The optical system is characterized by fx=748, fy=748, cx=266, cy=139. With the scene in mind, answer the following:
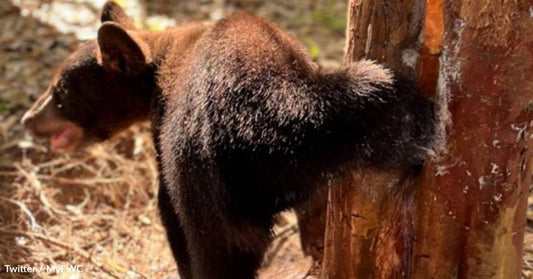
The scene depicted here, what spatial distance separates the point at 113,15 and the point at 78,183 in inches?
58.1

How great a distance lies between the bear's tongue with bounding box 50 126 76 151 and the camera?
211 inches

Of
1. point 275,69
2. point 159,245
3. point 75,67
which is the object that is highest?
point 75,67

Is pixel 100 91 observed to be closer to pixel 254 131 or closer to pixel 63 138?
pixel 63 138

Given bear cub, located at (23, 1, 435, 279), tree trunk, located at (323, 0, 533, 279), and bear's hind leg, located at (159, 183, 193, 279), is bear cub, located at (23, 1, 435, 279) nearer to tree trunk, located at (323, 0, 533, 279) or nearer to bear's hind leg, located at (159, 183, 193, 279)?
bear's hind leg, located at (159, 183, 193, 279)

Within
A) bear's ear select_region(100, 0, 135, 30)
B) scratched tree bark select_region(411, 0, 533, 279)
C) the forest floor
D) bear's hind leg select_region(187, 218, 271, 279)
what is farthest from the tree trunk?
bear's ear select_region(100, 0, 135, 30)

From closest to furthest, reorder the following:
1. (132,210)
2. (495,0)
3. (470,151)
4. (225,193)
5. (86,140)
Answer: (495,0) < (470,151) < (225,193) < (86,140) < (132,210)

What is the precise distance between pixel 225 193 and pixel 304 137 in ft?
1.81

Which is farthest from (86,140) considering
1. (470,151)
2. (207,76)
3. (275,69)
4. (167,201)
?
(470,151)

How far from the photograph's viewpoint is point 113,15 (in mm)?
5309

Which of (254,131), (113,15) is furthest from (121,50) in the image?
(254,131)

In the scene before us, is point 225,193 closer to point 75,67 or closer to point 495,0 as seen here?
point 495,0

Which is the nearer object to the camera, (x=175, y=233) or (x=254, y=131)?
(x=254, y=131)

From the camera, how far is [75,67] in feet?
16.3

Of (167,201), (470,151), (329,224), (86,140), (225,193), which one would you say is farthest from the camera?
(86,140)
